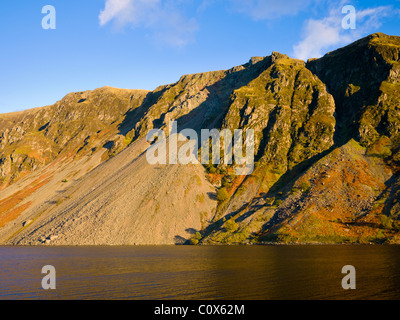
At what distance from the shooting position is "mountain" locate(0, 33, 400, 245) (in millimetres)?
105750

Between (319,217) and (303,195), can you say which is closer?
(319,217)

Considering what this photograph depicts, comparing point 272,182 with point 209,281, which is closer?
point 209,281

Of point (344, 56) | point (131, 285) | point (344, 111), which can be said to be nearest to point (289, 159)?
point (344, 111)

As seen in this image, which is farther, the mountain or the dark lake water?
the mountain

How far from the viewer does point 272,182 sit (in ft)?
440

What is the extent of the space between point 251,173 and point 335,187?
131 ft

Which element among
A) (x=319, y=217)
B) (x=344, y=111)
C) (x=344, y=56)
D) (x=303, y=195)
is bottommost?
(x=319, y=217)

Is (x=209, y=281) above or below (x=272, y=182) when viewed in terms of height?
below

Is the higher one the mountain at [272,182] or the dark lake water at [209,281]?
the mountain at [272,182]

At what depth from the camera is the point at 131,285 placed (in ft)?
122

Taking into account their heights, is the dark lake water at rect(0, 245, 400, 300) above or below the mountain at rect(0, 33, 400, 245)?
below

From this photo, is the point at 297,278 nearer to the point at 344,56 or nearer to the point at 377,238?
the point at 377,238

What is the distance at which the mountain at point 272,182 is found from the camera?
105750 millimetres
